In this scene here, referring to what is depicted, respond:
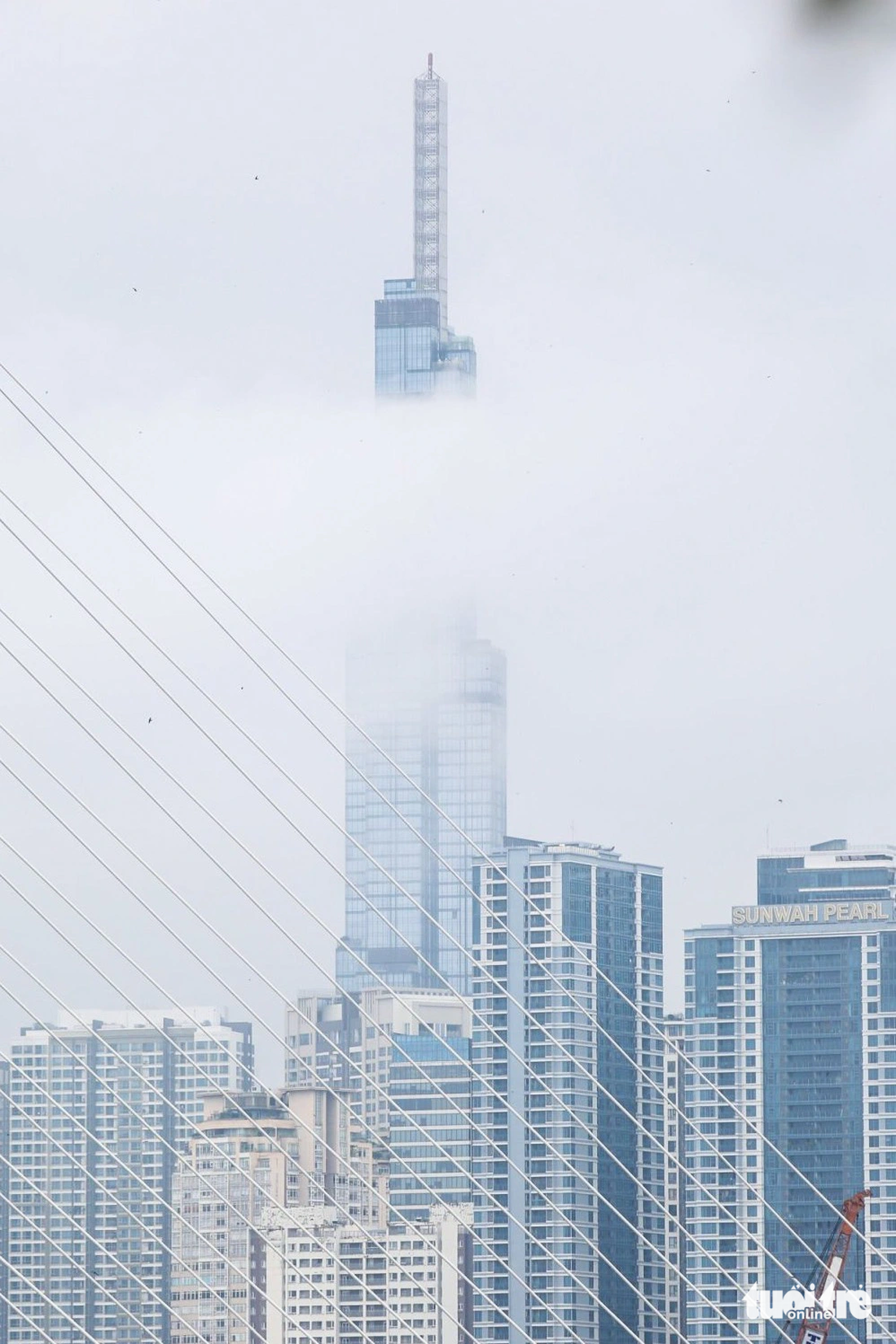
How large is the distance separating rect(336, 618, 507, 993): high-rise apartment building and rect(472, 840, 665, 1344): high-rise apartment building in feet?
22.0

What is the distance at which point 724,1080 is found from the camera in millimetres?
13953

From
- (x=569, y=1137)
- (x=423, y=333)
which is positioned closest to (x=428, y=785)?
(x=423, y=333)

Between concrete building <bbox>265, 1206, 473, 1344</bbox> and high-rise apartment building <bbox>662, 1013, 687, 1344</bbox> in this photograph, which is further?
high-rise apartment building <bbox>662, 1013, 687, 1344</bbox>

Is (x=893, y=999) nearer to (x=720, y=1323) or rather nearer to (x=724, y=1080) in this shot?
(x=724, y=1080)

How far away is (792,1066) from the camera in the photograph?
45.8 feet

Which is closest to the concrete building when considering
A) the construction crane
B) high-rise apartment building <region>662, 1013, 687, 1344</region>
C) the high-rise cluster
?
the high-rise cluster

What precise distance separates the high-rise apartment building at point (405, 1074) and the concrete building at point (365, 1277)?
72.0 inches

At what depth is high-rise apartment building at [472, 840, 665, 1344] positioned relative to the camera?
A: 13.6 m

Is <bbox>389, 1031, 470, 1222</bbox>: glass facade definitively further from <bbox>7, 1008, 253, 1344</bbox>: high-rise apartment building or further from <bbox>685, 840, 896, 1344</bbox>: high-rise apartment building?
<bbox>685, 840, 896, 1344</bbox>: high-rise apartment building

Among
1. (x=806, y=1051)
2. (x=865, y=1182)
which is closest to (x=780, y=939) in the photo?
(x=806, y=1051)

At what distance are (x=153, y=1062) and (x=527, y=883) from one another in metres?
2.88

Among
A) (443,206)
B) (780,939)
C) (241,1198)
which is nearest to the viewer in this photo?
(241,1198)

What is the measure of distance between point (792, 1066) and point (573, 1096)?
57.8 inches

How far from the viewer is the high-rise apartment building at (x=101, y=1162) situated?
42.2 feet
